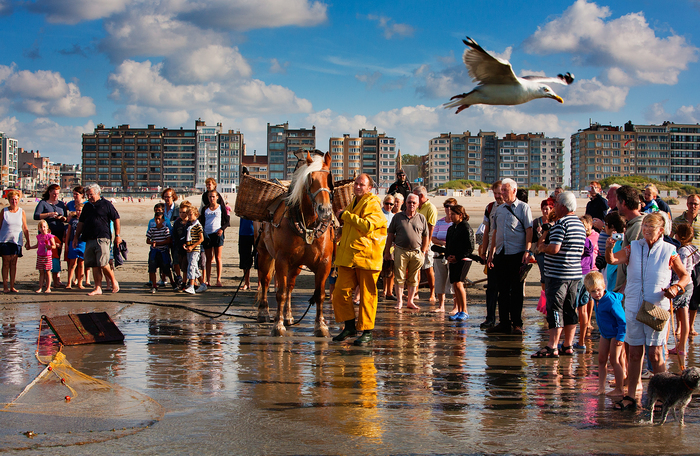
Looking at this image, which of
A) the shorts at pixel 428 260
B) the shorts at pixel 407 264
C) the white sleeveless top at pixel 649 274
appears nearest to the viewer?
the white sleeveless top at pixel 649 274

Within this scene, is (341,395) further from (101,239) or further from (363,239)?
(101,239)

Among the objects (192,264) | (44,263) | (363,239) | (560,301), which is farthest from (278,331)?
(44,263)

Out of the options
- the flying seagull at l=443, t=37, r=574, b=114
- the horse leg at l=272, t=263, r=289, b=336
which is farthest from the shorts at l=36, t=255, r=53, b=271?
the flying seagull at l=443, t=37, r=574, b=114

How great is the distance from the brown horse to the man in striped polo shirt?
2714 millimetres

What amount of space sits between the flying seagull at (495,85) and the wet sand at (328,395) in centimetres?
280

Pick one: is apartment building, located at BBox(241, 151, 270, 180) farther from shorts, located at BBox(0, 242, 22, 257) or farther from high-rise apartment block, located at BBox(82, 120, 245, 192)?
shorts, located at BBox(0, 242, 22, 257)

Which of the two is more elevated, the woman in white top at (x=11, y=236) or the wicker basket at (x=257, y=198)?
the wicker basket at (x=257, y=198)

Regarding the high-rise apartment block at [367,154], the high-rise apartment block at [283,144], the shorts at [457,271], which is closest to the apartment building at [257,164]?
the high-rise apartment block at [283,144]

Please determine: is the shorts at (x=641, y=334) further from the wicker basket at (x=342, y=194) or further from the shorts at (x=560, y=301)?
the wicker basket at (x=342, y=194)

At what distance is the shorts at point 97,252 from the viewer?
39.8 ft

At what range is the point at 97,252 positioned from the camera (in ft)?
39.9

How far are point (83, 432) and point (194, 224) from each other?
8.60m

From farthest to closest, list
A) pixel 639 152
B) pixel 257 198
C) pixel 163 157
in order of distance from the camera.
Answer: pixel 639 152, pixel 163 157, pixel 257 198

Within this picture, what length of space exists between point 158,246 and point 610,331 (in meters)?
9.66
